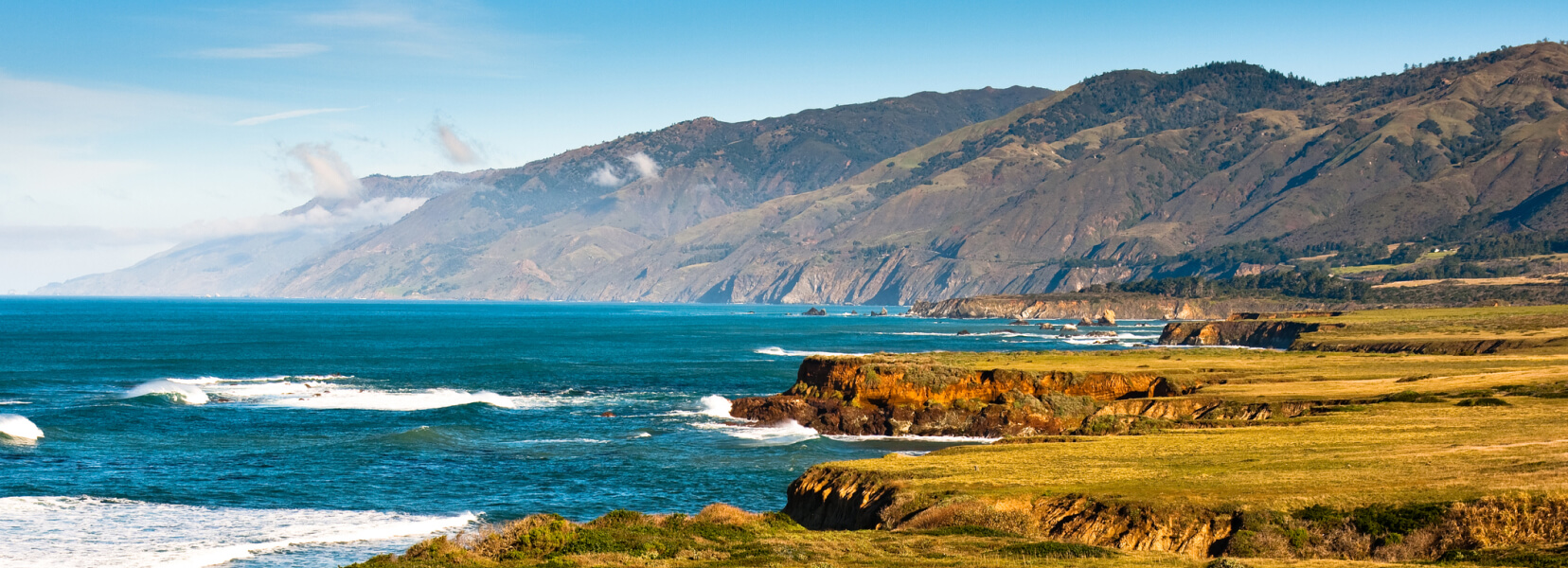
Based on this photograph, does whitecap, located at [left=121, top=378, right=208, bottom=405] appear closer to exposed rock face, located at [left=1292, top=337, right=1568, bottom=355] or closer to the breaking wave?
the breaking wave

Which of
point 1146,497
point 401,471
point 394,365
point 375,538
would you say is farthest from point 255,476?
point 394,365

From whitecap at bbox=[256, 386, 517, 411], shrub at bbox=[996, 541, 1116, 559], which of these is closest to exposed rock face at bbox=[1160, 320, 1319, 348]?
whitecap at bbox=[256, 386, 517, 411]

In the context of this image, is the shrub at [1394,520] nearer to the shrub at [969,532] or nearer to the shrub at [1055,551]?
the shrub at [1055,551]

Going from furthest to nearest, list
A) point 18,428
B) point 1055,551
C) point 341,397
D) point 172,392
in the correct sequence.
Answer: point 341,397 < point 172,392 < point 18,428 < point 1055,551

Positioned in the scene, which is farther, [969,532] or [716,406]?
[716,406]

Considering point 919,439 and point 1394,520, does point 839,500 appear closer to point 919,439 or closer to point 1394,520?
point 1394,520

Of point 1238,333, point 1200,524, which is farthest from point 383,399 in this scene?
point 1238,333
